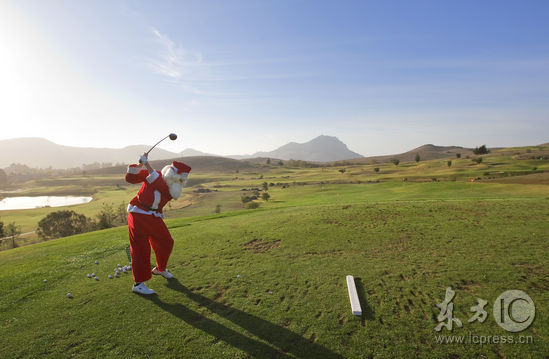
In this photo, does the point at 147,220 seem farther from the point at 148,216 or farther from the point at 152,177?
the point at 152,177

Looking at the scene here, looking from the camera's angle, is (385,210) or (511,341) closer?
(511,341)

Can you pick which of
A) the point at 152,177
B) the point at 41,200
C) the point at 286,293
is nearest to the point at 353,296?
the point at 286,293

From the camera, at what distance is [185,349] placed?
457 cm

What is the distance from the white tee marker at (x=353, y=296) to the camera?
540 cm

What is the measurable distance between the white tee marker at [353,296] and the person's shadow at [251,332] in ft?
4.16

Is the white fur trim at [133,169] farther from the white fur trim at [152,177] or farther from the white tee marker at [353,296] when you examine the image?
the white tee marker at [353,296]

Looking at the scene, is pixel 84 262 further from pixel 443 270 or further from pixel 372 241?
pixel 443 270

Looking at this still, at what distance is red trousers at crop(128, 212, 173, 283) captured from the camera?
6816 mm

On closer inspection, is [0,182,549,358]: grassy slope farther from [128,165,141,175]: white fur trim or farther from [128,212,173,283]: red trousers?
[128,165,141,175]: white fur trim

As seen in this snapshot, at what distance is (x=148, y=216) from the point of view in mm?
7207

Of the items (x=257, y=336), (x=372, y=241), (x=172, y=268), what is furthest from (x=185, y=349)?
(x=372, y=241)

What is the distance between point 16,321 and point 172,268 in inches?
144

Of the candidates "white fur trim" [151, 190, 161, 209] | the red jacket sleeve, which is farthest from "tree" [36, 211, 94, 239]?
"white fur trim" [151, 190, 161, 209]

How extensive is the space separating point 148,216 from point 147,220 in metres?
0.12
